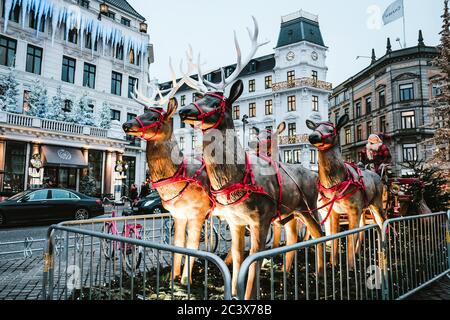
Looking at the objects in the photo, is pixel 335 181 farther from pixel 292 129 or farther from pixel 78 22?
pixel 292 129

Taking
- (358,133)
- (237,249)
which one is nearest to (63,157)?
(237,249)

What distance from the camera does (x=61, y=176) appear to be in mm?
24078

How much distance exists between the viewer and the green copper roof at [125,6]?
31.2 metres

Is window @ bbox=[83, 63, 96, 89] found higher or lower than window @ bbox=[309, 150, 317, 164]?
higher

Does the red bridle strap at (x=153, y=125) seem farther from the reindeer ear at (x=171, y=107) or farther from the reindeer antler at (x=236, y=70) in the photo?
the reindeer antler at (x=236, y=70)

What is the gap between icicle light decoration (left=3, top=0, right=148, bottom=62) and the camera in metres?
24.2

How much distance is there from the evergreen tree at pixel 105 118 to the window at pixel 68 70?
3.34m

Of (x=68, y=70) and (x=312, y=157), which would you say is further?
(x=312, y=157)

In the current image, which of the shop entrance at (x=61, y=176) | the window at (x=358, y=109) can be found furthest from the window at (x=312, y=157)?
the shop entrance at (x=61, y=176)

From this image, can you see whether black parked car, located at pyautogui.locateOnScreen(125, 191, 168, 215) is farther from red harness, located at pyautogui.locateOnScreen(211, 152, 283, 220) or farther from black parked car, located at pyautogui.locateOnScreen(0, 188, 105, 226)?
red harness, located at pyautogui.locateOnScreen(211, 152, 283, 220)

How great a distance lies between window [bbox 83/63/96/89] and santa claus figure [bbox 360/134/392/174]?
85.2 feet

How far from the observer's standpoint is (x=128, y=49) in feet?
102

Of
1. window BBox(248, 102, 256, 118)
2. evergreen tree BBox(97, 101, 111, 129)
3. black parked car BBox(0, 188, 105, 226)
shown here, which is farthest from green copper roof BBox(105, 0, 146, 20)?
black parked car BBox(0, 188, 105, 226)

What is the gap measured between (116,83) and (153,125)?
28187 millimetres
